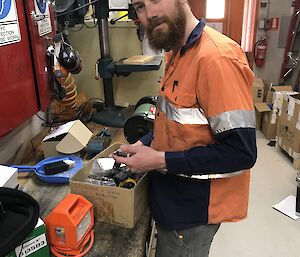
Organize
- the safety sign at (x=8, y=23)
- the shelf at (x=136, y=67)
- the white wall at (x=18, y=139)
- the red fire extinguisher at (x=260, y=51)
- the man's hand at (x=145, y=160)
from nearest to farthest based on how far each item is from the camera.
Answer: the man's hand at (x=145, y=160) → the safety sign at (x=8, y=23) → the white wall at (x=18, y=139) → the shelf at (x=136, y=67) → the red fire extinguisher at (x=260, y=51)

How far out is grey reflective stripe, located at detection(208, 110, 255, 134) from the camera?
85 cm

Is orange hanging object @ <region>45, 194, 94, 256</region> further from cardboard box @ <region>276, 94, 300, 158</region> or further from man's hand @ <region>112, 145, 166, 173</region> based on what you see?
cardboard box @ <region>276, 94, 300, 158</region>

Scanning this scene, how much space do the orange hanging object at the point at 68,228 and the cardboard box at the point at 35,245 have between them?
0.03 m

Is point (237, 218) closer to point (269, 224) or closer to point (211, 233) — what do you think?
point (211, 233)

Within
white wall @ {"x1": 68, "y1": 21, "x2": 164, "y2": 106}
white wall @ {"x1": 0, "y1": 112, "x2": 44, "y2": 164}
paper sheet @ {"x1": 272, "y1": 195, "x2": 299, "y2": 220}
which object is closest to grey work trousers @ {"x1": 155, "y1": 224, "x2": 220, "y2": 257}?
white wall @ {"x1": 0, "y1": 112, "x2": 44, "y2": 164}

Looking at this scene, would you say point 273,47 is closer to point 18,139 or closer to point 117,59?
point 117,59

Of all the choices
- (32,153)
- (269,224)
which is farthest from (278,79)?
(32,153)

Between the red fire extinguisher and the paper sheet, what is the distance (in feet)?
8.76

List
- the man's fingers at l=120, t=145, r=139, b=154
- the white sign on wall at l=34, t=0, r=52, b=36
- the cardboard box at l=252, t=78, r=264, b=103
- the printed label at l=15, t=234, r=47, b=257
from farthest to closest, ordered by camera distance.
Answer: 1. the cardboard box at l=252, t=78, r=264, b=103
2. the white sign on wall at l=34, t=0, r=52, b=36
3. the man's fingers at l=120, t=145, r=139, b=154
4. the printed label at l=15, t=234, r=47, b=257

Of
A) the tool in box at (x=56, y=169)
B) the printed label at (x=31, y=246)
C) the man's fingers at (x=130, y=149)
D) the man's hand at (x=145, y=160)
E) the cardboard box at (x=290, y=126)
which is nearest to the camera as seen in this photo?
the printed label at (x=31, y=246)

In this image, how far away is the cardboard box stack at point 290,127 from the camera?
321cm

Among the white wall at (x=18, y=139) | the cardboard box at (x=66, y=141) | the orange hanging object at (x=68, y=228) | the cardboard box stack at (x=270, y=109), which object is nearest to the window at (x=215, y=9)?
the cardboard box stack at (x=270, y=109)

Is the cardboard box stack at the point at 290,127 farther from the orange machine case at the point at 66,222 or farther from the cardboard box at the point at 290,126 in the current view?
the orange machine case at the point at 66,222

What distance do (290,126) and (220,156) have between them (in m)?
2.79
